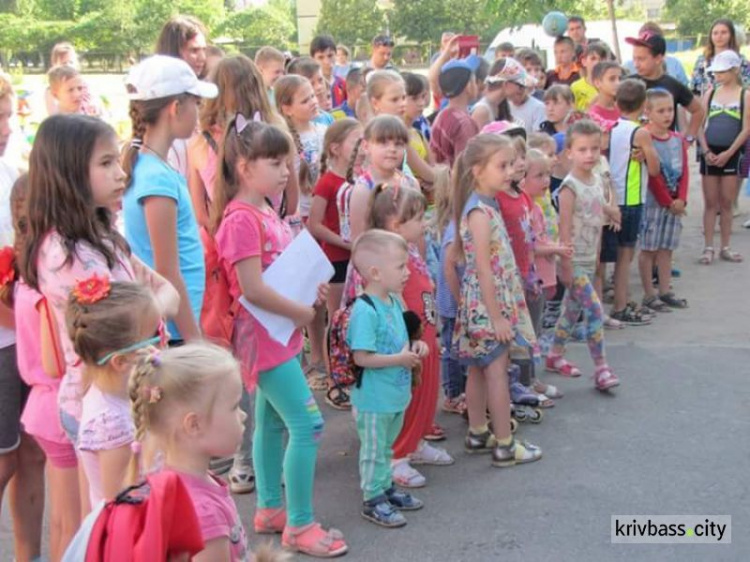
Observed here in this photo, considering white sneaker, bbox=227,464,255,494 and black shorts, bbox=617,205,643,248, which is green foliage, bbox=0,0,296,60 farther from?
white sneaker, bbox=227,464,255,494

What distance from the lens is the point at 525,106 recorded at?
782 cm

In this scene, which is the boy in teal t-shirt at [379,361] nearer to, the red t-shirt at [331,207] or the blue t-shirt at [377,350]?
the blue t-shirt at [377,350]

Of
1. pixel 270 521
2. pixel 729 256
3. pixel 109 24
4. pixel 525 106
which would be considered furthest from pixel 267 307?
pixel 109 24

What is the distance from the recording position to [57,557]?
10.4ft

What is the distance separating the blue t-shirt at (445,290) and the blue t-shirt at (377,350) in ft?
3.01

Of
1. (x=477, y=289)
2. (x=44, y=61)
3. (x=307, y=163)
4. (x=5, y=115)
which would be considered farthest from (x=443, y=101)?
(x=44, y=61)

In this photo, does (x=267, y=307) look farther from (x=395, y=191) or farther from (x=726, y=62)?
(x=726, y=62)

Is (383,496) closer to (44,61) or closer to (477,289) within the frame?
(477,289)

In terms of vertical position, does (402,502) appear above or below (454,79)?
below

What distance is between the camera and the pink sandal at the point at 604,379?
17.4ft

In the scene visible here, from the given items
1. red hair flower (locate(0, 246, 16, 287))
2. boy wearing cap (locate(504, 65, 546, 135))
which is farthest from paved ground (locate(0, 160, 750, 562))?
boy wearing cap (locate(504, 65, 546, 135))

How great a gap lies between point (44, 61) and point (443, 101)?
6935cm

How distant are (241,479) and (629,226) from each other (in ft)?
12.6

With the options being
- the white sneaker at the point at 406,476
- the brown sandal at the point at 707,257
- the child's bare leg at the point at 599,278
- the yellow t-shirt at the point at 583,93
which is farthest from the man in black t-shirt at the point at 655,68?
the white sneaker at the point at 406,476
